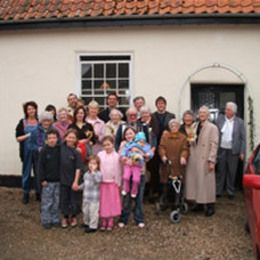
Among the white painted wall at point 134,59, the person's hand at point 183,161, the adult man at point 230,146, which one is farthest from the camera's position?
the white painted wall at point 134,59

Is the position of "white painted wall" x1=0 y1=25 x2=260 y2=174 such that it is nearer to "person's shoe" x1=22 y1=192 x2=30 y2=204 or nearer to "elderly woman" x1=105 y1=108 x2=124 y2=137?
"person's shoe" x1=22 y1=192 x2=30 y2=204

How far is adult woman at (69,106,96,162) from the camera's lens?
26.4ft

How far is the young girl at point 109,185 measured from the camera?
7504 millimetres

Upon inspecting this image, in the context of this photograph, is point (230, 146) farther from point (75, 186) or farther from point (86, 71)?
point (86, 71)

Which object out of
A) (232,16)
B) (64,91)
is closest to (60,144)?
(64,91)

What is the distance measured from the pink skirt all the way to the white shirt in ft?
9.17

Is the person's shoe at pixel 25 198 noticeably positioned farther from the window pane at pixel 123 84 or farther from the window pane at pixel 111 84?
the window pane at pixel 123 84

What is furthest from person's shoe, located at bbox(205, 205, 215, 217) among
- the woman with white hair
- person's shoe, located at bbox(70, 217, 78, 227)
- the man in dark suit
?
the woman with white hair

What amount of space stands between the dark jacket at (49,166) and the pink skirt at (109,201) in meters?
0.76

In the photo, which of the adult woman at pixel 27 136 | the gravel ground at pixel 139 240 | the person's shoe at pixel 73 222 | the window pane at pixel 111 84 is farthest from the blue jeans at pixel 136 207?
the window pane at pixel 111 84

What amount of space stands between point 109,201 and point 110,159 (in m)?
0.65

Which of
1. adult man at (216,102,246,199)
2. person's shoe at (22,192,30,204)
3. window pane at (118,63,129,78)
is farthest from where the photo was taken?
window pane at (118,63,129,78)

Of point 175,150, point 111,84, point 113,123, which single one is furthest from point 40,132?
point 111,84

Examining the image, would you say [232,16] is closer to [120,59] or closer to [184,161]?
[120,59]
